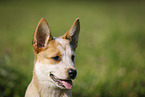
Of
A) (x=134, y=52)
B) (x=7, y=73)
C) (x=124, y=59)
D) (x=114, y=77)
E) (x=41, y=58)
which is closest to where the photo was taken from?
(x=41, y=58)

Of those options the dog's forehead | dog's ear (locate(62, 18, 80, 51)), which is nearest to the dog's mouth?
the dog's forehead

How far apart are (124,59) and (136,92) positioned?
1.56m

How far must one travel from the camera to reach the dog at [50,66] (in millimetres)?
2844

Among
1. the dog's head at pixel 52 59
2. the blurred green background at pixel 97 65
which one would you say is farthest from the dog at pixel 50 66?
the blurred green background at pixel 97 65

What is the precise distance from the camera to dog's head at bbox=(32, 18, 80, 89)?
9.29 feet

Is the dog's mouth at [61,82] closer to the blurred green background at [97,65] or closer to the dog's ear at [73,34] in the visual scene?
the dog's ear at [73,34]

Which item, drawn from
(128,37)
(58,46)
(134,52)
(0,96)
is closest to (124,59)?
(134,52)

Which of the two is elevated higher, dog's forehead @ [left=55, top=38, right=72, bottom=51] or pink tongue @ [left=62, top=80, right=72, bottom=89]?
dog's forehead @ [left=55, top=38, right=72, bottom=51]

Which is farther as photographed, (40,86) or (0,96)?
(0,96)

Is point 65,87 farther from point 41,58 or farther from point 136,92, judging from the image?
point 136,92

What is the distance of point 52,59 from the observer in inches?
117

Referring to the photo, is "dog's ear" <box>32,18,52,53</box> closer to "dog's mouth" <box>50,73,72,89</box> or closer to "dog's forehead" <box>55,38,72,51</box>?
"dog's forehead" <box>55,38,72,51</box>

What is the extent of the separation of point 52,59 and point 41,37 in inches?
18.2

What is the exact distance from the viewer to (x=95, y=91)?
442cm
